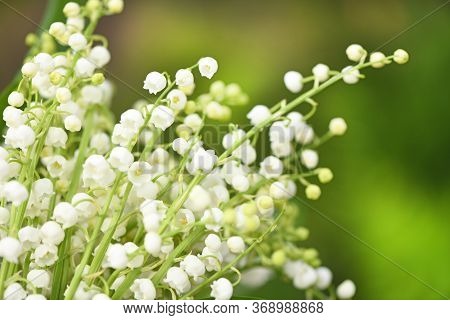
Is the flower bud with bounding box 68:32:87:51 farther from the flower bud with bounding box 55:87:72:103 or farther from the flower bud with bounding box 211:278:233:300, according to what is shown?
the flower bud with bounding box 211:278:233:300

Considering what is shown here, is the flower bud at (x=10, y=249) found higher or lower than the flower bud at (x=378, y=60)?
lower

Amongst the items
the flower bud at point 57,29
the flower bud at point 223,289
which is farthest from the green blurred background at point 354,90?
the flower bud at point 57,29

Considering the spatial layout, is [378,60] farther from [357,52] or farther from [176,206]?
[176,206]

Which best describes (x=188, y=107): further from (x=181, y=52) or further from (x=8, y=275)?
(x=181, y=52)

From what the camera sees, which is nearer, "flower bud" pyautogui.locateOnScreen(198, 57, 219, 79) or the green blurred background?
"flower bud" pyautogui.locateOnScreen(198, 57, 219, 79)

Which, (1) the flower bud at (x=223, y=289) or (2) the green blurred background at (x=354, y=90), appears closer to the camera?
(1) the flower bud at (x=223, y=289)

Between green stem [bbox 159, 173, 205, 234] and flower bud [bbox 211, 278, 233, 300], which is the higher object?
green stem [bbox 159, 173, 205, 234]

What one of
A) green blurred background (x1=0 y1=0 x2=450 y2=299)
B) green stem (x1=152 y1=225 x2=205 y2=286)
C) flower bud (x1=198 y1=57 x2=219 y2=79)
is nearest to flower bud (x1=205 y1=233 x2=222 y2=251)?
green stem (x1=152 y1=225 x2=205 y2=286)

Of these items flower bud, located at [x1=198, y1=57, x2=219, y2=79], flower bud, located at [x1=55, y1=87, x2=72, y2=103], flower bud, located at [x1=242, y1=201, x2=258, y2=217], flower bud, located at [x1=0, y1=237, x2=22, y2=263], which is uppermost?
flower bud, located at [x1=198, y1=57, x2=219, y2=79]

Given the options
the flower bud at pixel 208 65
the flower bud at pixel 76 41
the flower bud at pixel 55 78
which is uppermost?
the flower bud at pixel 208 65

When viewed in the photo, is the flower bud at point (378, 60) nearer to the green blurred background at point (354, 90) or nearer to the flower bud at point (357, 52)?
the flower bud at point (357, 52)
